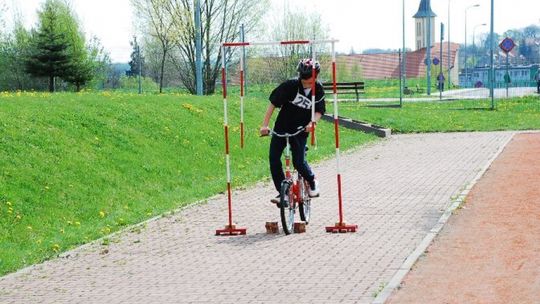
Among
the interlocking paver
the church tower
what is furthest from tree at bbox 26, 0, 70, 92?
the church tower

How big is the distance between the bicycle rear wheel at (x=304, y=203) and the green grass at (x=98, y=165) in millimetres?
2196

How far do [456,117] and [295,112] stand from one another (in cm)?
2535

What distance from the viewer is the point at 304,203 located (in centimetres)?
1184

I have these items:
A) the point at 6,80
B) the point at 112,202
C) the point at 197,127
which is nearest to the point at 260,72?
the point at 6,80

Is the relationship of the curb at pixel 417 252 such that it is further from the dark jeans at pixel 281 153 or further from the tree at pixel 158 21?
the tree at pixel 158 21

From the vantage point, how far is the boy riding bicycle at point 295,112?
11.3 m

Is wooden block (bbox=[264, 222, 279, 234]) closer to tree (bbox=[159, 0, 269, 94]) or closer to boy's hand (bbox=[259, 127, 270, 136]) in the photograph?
boy's hand (bbox=[259, 127, 270, 136])

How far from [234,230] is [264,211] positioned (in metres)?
2.05

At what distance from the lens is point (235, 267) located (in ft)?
30.6

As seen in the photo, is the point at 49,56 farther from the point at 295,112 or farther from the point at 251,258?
the point at 251,258

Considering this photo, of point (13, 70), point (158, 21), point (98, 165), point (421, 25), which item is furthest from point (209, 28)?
point (421, 25)

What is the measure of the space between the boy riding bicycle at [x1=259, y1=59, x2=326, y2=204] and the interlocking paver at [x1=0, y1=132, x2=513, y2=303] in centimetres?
81

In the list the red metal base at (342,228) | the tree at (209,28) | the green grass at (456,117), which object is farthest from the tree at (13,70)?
the red metal base at (342,228)

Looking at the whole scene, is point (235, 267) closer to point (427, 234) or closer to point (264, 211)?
point (427, 234)
